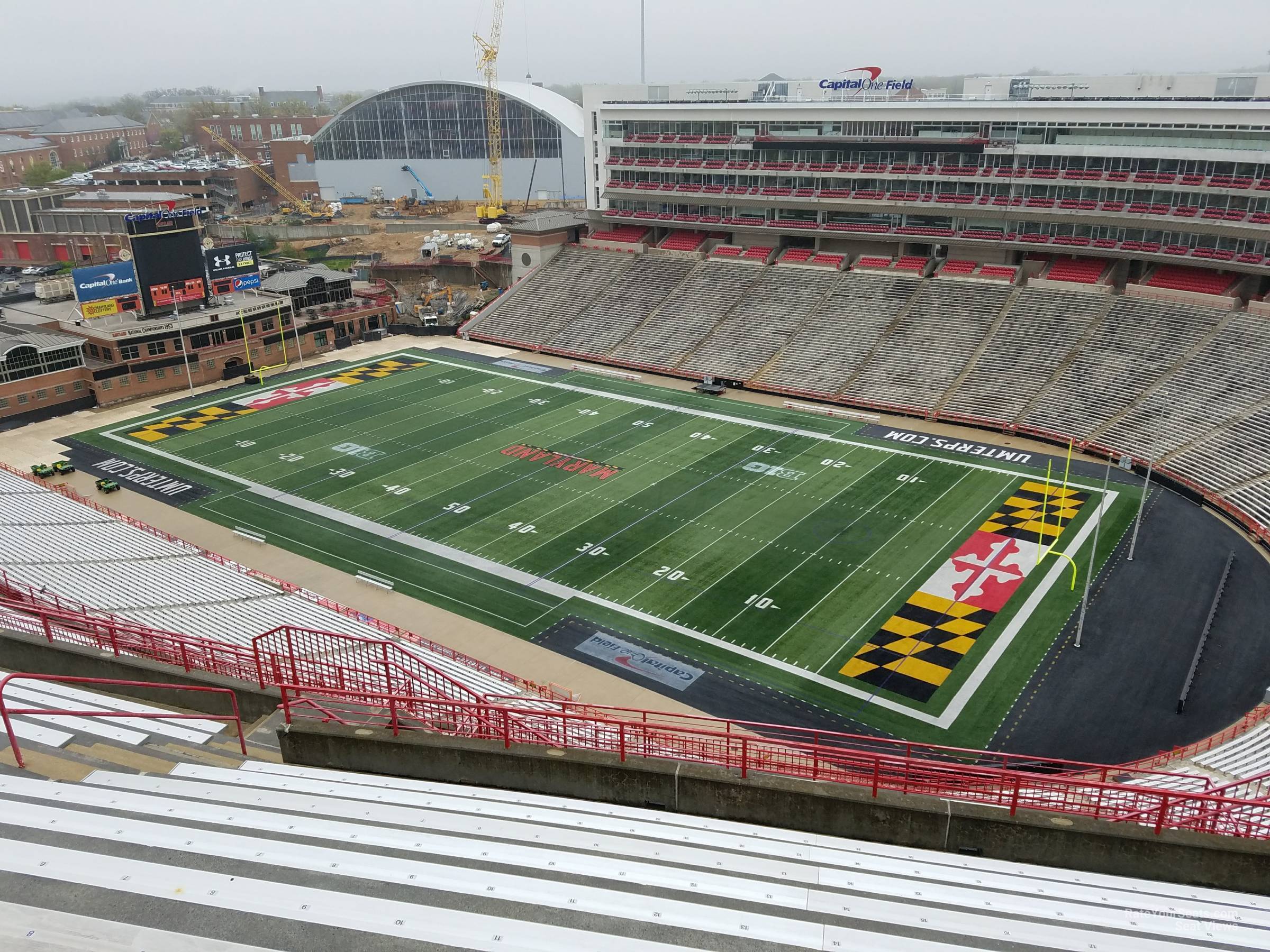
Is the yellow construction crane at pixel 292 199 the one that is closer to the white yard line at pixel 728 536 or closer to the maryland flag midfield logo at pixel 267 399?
the maryland flag midfield logo at pixel 267 399

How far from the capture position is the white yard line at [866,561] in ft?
103

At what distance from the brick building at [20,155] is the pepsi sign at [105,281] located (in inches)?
4452

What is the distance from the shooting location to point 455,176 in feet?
398

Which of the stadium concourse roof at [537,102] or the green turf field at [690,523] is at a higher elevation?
the stadium concourse roof at [537,102]

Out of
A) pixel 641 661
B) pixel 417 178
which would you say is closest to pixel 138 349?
pixel 641 661

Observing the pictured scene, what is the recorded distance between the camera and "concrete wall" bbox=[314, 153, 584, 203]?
387ft

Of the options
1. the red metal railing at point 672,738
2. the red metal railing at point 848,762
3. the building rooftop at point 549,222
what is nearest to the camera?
the red metal railing at point 848,762

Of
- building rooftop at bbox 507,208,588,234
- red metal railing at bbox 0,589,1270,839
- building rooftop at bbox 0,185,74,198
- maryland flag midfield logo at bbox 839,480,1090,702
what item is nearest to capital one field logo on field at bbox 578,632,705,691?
red metal railing at bbox 0,589,1270,839

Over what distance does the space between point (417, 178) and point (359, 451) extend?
84761mm

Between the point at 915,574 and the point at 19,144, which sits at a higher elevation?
the point at 19,144

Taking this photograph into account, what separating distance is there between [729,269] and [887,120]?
15.2 metres

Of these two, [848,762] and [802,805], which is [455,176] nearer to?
[848,762]

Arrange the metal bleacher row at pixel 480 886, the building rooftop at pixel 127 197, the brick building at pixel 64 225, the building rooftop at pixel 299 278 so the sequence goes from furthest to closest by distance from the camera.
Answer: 1. the building rooftop at pixel 127 197
2. the brick building at pixel 64 225
3. the building rooftop at pixel 299 278
4. the metal bleacher row at pixel 480 886

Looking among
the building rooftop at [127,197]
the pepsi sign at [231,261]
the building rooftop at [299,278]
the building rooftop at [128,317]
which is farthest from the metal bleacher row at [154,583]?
the building rooftop at [127,197]
